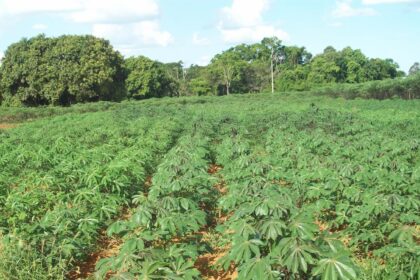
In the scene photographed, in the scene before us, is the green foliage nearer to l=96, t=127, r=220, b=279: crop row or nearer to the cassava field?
the cassava field

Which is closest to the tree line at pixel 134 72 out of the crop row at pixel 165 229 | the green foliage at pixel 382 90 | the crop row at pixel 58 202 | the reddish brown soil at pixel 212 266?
the green foliage at pixel 382 90

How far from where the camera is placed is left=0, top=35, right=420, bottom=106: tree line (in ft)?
115

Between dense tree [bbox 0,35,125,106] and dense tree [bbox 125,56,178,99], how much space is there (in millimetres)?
8560

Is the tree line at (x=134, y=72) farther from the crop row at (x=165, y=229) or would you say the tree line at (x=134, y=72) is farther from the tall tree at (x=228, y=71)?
the crop row at (x=165, y=229)

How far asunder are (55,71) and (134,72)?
40.7 feet

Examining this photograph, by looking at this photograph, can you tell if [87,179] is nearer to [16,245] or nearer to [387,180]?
[16,245]

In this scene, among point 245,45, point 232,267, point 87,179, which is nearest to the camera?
point 232,267

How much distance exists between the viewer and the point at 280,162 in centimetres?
809

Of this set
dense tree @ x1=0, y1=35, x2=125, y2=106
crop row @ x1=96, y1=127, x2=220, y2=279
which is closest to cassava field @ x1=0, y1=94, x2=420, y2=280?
crop row @ x1=96, y1=127, x2=220, y2=279

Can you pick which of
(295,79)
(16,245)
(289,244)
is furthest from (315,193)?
(295,79)

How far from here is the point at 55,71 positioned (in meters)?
34.7

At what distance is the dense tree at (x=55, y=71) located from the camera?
3475 cm

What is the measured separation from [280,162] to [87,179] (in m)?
3.32

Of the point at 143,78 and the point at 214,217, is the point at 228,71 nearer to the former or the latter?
the point at 143,78
